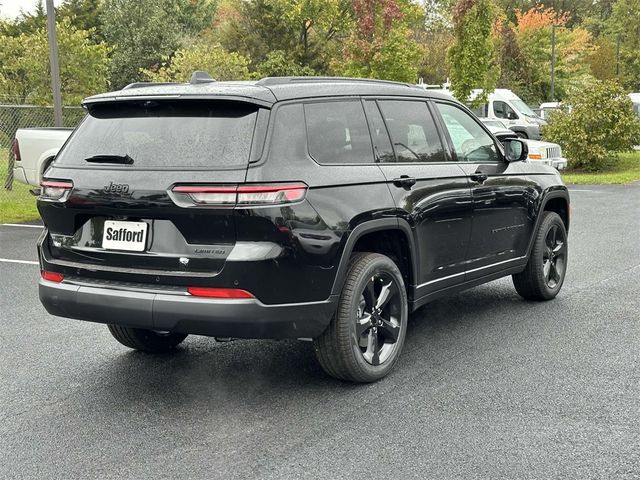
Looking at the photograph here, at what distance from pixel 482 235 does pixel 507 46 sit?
43.3 meters

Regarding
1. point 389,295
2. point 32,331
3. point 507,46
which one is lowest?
point 32,331

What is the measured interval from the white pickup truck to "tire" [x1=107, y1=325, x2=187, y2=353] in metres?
8.92

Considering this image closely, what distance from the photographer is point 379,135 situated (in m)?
4.95

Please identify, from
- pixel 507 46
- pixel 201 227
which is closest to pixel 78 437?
pixel 201 227

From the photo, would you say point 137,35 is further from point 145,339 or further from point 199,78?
point 199,78

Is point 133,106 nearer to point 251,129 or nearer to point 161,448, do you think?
point 251,129

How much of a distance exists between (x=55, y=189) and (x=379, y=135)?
6.52ft

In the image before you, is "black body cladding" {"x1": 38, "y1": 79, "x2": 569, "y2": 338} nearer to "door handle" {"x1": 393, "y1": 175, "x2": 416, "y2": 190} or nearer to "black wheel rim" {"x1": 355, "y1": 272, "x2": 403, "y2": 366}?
"door handle" {"x1": 393, "y1": 175, "x2": 416, "y2": 190}

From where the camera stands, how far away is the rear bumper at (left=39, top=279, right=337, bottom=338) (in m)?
4.00

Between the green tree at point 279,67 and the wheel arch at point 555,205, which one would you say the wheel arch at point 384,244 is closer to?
the wheel arch at point 555,205

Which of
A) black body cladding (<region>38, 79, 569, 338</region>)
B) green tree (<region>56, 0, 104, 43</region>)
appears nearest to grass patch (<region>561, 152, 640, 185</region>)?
black body cladding (<region>38, 79, 569, 338</region>)

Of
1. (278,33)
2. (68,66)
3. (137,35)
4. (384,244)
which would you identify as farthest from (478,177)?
(137,35)

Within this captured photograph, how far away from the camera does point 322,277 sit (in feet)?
13.9

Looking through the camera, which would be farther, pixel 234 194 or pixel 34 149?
pixel 34 149
